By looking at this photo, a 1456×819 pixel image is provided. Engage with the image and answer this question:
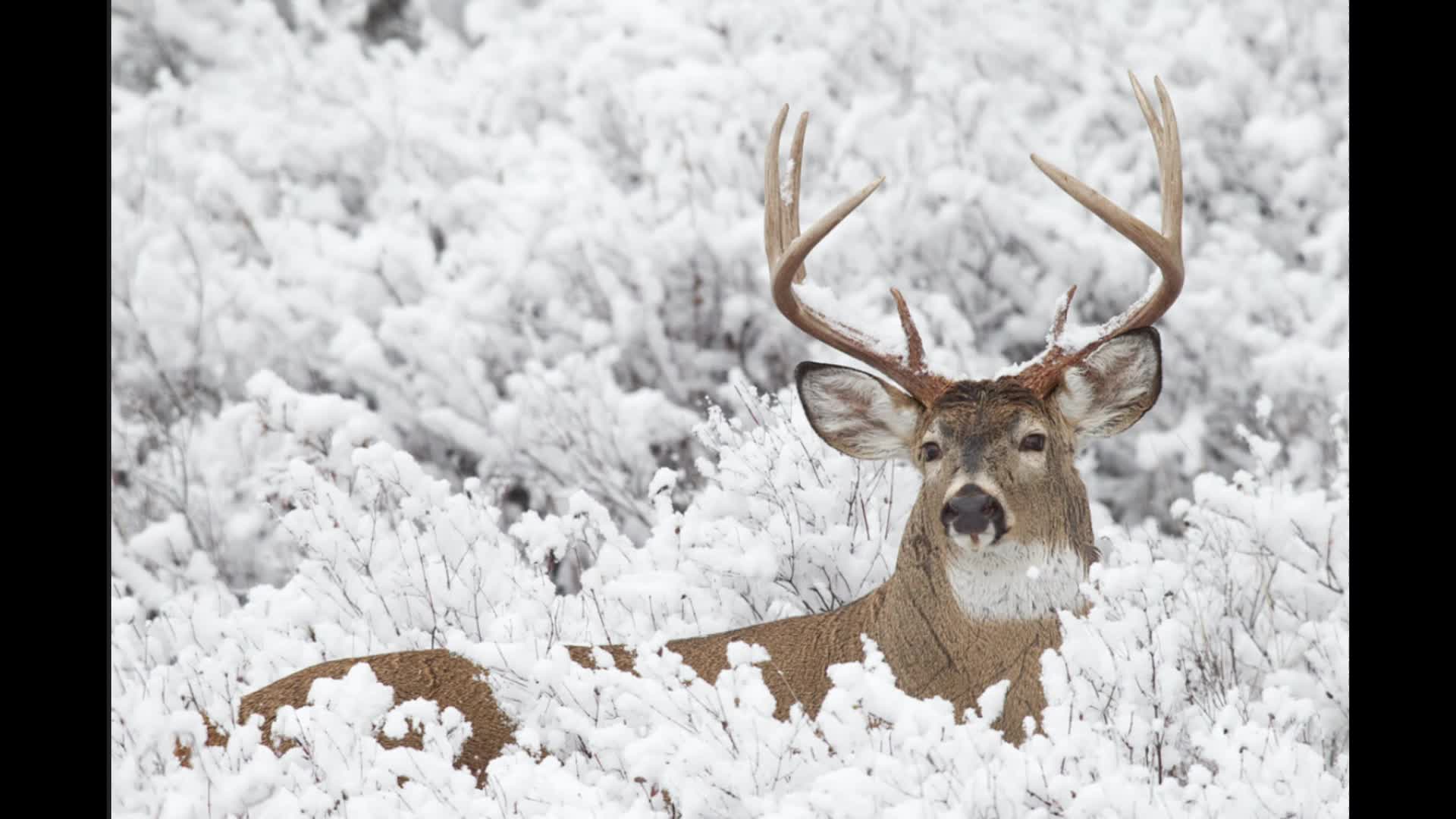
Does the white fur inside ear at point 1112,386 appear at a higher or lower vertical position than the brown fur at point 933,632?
higher

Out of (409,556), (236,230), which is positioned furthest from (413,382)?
(409,556)

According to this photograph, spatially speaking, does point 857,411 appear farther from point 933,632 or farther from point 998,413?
point 933,632

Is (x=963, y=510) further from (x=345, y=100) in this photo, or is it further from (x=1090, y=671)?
(x=345, y=100)

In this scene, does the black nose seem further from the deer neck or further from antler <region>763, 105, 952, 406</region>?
antler <region>763, 105, 952, 406</region>

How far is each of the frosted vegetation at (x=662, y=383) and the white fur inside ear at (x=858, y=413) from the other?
0.28m

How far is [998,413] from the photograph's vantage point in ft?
13.5

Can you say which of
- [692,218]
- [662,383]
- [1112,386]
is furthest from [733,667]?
[692,218]

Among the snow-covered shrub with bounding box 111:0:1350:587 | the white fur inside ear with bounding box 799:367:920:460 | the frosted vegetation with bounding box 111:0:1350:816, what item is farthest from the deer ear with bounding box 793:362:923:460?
the snow-covered shrub with bounding box 111:0:1350:587

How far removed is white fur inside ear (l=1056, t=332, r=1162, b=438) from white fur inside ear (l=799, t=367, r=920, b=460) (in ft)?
1.22

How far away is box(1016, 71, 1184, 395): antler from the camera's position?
13.8 feet

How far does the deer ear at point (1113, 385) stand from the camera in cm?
418

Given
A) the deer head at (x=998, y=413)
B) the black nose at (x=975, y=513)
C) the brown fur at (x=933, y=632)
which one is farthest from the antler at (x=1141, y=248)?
the black nose at (x=975, y=513)

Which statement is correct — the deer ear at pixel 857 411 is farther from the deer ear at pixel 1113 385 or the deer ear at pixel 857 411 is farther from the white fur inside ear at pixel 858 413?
the deer ear at pixel 1113 385
